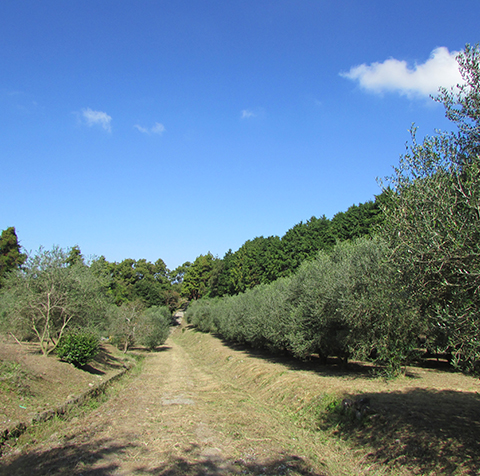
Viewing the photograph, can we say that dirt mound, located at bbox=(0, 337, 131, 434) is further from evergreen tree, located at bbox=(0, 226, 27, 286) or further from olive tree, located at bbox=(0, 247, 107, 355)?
evergreen tree, located at bbox=(0, 226, 27, 286)

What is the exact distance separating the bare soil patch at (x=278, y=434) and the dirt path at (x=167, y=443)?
3 centimetres

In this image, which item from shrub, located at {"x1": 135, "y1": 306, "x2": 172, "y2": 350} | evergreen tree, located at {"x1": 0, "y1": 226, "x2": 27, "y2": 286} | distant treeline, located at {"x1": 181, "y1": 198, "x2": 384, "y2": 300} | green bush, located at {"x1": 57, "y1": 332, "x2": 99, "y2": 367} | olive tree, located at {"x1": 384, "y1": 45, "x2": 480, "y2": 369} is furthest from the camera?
evergreen tree, located at {"x1": 0, "y1": 226, "x2": 27, "y2": 286}

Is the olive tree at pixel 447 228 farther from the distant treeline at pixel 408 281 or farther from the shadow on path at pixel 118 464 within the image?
the shadow on path at pixel 118 464

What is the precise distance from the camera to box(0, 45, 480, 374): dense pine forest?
6.22 metres

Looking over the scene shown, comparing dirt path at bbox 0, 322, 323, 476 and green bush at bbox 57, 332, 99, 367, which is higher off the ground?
green bush at bbox 57, 332, 99, 367

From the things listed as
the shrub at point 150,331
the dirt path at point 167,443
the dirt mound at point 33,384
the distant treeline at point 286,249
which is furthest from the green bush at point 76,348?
the shrub at point 150,331

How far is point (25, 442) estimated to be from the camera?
866cm

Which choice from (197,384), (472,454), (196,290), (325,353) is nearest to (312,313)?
(325,353)

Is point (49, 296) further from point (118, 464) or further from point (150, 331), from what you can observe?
point (150, 331)

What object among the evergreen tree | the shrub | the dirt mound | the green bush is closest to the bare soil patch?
the dirt mound

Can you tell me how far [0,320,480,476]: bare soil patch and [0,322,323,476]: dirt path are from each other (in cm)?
3

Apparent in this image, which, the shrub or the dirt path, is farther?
the shrub

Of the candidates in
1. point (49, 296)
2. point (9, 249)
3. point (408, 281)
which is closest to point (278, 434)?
point (408, 281)

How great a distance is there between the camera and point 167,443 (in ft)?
30.2
